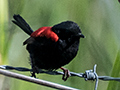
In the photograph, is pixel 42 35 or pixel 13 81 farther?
pixel 13 81

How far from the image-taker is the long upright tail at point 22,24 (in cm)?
146

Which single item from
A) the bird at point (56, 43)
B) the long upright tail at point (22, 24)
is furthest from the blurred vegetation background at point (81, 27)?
the bird at point (56, 43)

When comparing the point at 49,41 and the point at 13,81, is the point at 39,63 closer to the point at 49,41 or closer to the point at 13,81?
the point at 49,41

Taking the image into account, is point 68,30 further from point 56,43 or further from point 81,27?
point 81,27

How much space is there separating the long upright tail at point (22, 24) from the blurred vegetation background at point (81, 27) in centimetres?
3

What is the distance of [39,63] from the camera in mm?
1254

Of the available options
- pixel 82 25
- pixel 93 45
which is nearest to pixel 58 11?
pixel 82 25

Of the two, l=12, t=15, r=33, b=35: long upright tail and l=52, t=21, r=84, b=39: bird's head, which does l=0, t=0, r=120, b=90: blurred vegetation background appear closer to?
l=12, t=15, r=33, b=35: long upright tail

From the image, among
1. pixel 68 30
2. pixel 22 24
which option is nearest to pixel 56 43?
pixel 68 30

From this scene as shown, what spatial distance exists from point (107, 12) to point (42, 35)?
25.7 inches

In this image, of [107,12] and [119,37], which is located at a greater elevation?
[107,12]

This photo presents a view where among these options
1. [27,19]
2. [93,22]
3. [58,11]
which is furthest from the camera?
[93,22]

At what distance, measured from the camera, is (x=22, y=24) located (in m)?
1.49

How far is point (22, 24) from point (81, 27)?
0.33 meters
